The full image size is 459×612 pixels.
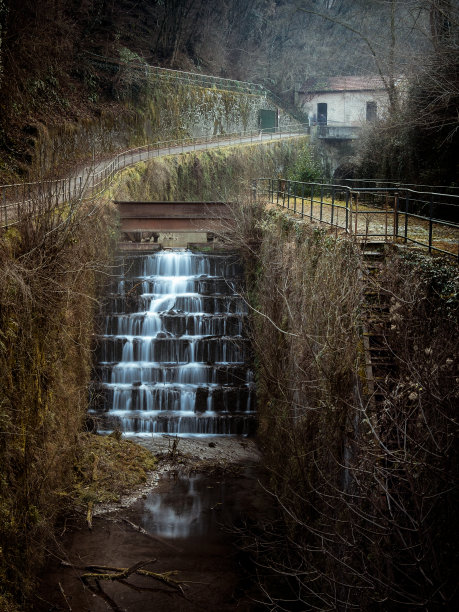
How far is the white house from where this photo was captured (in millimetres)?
60844

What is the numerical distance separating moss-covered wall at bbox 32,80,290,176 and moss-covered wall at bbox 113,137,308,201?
2.32 m

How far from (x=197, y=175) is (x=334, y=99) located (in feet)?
106

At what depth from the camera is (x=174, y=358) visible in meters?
21.7

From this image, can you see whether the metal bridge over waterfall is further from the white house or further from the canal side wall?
the white house

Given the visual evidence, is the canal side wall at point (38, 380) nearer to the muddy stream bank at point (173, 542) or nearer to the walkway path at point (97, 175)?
the walkway path at point (97, 175)

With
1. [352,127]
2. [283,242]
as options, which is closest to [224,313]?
[283,242]

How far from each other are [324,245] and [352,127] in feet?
142

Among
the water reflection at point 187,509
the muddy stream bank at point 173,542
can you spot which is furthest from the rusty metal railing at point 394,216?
the water reflection at point 187,509

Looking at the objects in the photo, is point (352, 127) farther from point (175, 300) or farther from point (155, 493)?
point (155, 493)

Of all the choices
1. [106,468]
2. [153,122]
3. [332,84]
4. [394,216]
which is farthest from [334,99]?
[106,468]

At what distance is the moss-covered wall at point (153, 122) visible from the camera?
2828 cm

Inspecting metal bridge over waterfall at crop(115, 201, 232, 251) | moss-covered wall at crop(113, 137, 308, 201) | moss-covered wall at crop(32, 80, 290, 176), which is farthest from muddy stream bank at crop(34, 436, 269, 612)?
moss-covered wall at crop(32, 80, 290, 176)

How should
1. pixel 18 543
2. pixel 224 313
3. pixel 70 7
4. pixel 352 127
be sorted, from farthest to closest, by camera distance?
1. pixel 352 127
2. pixel 70 7
3. pixel 224 313
4. pixel 18 543

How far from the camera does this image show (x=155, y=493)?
646 inches
